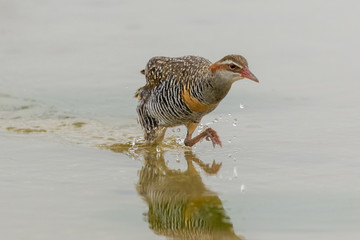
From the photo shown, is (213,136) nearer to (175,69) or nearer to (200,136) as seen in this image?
(200,136)

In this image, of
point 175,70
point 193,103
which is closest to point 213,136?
point 193,103

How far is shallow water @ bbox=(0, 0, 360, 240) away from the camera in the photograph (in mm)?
7316

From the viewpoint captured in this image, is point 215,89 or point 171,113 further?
point 171,113

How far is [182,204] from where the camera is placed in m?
7.84

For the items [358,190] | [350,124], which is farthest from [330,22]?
[358,190]

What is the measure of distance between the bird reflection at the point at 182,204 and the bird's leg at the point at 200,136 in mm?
381

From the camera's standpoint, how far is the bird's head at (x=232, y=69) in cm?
902

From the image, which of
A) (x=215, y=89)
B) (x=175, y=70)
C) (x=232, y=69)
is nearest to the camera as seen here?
(x=232, y=69)

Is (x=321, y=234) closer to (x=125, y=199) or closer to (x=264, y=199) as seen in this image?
(x=264, y=199)

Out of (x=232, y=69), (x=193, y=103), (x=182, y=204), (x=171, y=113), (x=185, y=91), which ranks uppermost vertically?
(x=232, y=69)

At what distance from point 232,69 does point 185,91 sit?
770 mm

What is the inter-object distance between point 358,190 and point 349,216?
0.86 meters

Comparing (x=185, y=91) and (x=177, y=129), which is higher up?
(x=185, y=91)

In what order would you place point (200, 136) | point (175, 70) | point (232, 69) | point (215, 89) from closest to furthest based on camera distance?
point (232, 69) < point (215, 89) < point (175, 70) < point (200, 136)
